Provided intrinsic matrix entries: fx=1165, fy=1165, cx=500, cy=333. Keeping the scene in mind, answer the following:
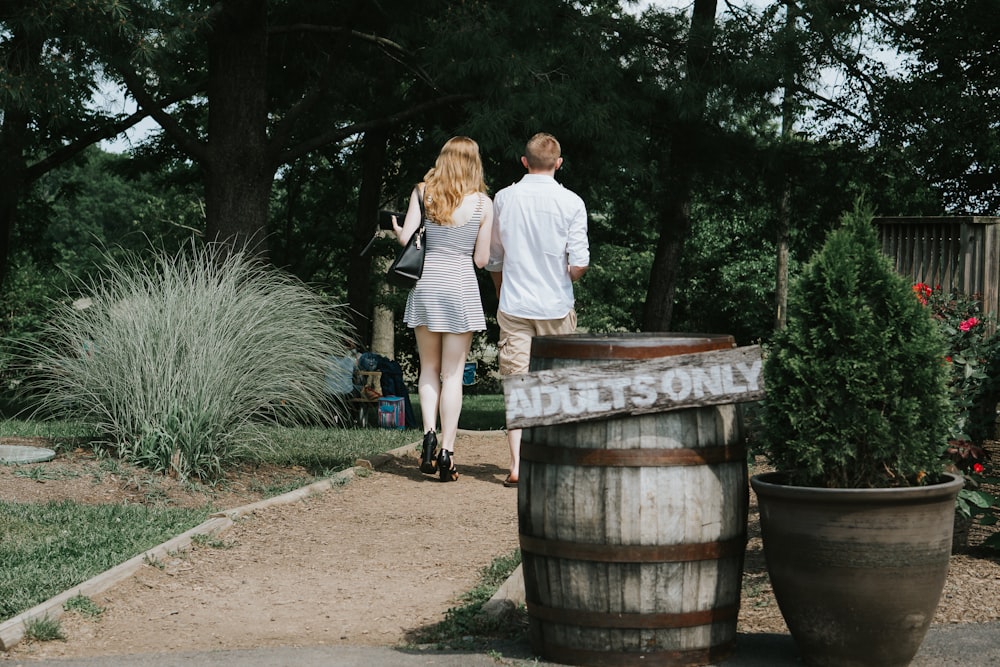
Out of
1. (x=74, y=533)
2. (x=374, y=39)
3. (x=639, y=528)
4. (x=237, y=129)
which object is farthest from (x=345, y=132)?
(x=639, y=528)

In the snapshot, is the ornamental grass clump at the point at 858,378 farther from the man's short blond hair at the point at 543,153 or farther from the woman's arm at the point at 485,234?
the woman's arm at the point at 485,234

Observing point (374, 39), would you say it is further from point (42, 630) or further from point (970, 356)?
point (42, 630)

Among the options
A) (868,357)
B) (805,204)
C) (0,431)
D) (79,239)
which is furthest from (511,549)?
(79,239)

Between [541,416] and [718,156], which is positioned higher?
[718,156]

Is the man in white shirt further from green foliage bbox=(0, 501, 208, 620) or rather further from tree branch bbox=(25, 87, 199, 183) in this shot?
tree branch bbox=(25, 87, 199, 183)

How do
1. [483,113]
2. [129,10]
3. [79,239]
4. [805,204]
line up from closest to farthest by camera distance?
[129,10]
[483,113]
[805,204]
[79,239]

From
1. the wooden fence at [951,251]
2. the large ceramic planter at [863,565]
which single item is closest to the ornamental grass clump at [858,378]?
the large ceramic planter at [863,565]

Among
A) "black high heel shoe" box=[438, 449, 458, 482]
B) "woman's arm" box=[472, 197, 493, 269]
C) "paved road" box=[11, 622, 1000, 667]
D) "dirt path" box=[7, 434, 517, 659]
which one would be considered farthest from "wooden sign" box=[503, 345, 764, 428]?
"black high heel shoe" box=[438, 449, 458, 482]

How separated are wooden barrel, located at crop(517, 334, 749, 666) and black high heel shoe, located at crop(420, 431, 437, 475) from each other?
12.8ft

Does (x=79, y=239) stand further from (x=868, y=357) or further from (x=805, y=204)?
(x=868, y=357)

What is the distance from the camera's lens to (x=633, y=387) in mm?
3869

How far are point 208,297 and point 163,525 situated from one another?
83.6 inches

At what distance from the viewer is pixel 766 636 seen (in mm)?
4367

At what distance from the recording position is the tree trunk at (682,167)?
12.3 m
